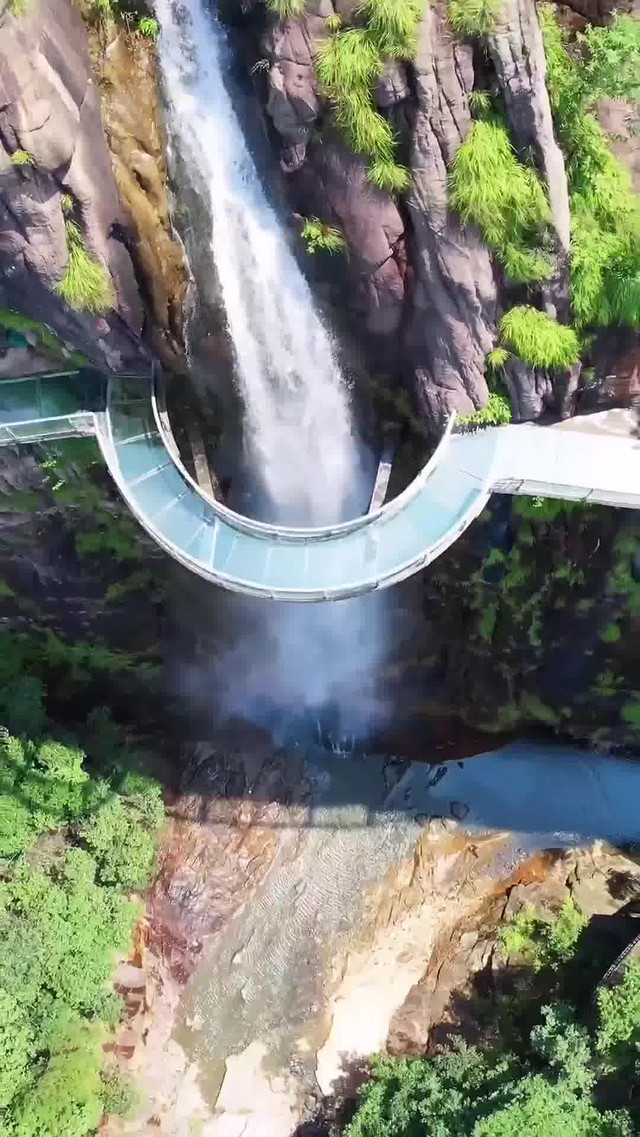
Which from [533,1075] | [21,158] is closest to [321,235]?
[21,158]

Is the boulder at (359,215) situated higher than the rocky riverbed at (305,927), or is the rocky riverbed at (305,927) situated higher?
the boulder at (359,215)

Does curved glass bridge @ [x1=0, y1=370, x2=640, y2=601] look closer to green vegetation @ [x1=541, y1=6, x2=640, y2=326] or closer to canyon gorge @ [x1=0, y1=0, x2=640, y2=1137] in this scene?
canyon gorge @ [x1=0, y1=0, x2=640, y2=1137]

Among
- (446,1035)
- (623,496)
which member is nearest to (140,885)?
(446,1035)

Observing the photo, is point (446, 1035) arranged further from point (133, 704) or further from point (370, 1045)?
point (133, 704)

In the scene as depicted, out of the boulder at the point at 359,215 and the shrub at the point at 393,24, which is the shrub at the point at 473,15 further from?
the boulder at the point at 359,215

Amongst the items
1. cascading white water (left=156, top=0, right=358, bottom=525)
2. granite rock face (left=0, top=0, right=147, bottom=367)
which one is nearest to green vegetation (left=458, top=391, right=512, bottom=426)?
cascading white water (left=156, top=0, right=358, bottom=525)

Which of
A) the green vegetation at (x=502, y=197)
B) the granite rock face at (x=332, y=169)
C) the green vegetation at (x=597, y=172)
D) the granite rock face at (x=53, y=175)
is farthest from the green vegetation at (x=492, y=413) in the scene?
the granite rock face at (x=53, y=175)
